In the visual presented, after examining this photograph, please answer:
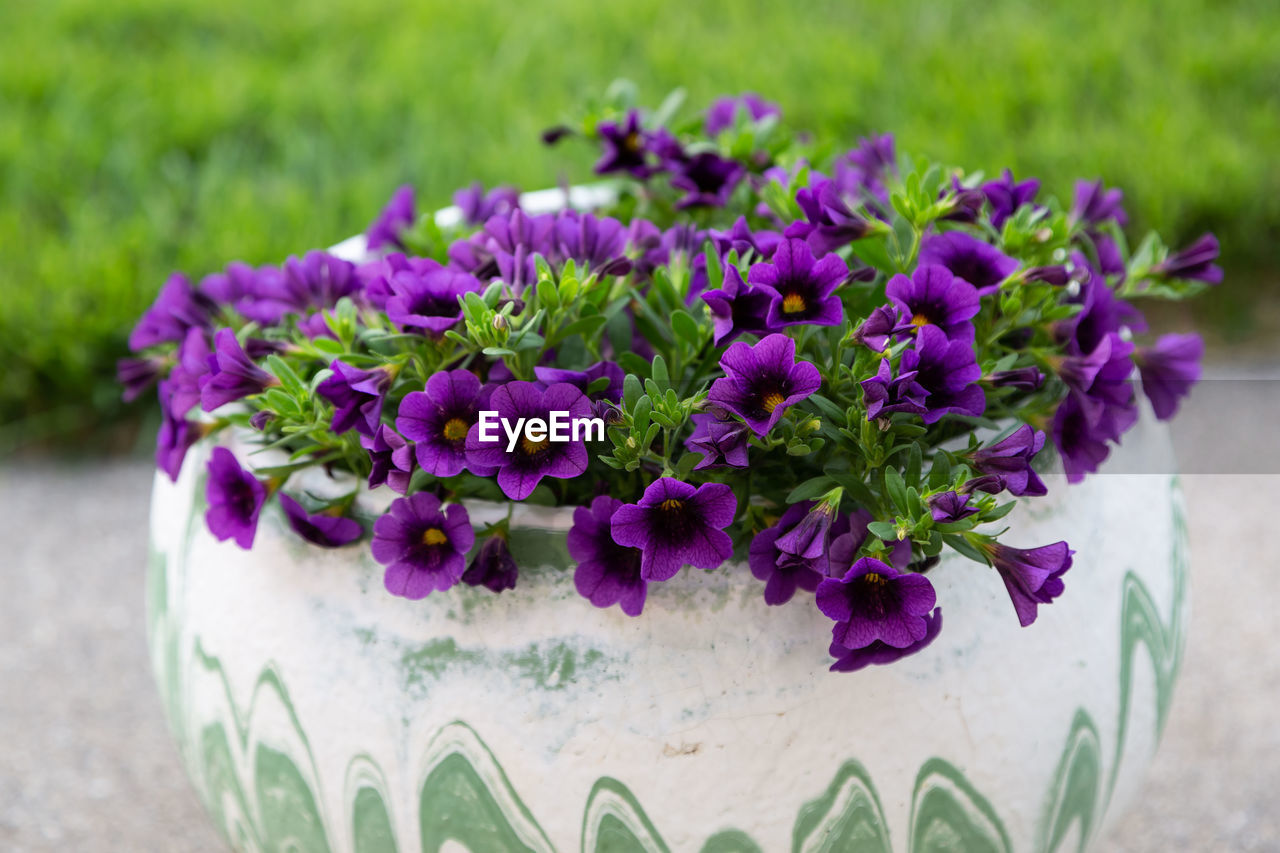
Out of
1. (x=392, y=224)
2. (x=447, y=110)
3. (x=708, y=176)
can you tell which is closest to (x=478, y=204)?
(x=392, y=224)

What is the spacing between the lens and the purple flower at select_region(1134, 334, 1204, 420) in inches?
42.3

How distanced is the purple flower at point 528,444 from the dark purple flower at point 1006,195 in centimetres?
45

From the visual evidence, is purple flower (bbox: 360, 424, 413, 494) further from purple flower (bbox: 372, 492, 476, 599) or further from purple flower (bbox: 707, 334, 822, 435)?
purple flower (bbox: 707, 334, 822, 435)

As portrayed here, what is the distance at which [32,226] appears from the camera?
2674 mm

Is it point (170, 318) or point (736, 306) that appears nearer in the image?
point (736, 306)

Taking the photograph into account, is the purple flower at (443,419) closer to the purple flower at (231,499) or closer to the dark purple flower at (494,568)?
the dark purple flower at (494,568)

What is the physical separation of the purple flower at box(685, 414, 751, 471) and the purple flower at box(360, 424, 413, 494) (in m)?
0.19

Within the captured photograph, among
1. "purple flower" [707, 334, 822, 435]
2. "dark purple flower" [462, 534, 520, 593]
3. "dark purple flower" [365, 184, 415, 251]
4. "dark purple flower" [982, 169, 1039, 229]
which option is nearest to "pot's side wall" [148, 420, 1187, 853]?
"dark purple flower" [462, 534, 520, 593]

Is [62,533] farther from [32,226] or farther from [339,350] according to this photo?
[339,350]

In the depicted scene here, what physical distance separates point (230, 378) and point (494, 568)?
0.26 meters

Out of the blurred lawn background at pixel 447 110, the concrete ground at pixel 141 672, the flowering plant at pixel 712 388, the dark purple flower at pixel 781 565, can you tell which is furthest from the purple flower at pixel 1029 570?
the blurred lawn background at pixel 447 110

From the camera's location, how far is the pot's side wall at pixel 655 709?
0.89 meters

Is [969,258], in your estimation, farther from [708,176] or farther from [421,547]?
[421,547]

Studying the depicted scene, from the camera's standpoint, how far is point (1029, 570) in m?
0.85
